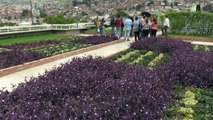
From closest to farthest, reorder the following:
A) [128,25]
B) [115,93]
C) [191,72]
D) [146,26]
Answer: [115,93] → [191,72] → [146,26] → [128,25]

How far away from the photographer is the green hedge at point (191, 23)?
2545 cm

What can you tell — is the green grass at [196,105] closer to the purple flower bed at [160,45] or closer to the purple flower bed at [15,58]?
the purple flower bed at [15,58]

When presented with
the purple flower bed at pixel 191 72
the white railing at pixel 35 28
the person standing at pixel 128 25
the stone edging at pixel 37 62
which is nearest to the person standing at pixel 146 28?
the person standing at pixel 128 25

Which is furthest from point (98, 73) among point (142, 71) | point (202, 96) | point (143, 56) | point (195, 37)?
point (195, 37)

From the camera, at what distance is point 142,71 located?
1004 centimetres

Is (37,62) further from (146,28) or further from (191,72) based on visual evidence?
(146,28)

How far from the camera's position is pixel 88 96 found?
7.97m

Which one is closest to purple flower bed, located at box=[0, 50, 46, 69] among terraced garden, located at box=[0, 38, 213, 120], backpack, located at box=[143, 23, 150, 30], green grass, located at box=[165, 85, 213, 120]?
terraced garden, located at box=[0, 38, 213, 120]

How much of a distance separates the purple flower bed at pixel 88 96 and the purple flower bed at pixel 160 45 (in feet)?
19.5

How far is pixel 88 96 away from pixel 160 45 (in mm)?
8918

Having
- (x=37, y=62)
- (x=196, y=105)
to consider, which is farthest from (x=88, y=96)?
(x=37, y=62)

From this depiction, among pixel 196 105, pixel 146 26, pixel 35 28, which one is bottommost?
pixel 196 105

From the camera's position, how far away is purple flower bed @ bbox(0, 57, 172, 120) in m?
6.63

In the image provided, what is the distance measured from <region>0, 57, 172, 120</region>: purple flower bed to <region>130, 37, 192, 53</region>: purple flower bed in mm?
5952
